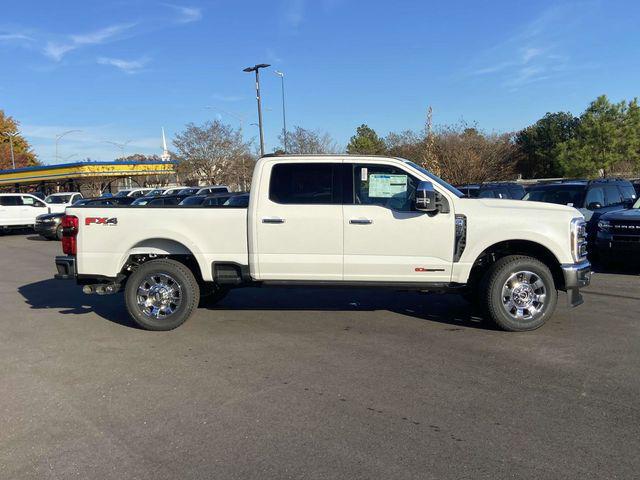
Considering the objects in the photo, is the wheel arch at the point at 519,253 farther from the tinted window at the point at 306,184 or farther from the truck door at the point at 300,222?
the tinted window at the point at 306,184

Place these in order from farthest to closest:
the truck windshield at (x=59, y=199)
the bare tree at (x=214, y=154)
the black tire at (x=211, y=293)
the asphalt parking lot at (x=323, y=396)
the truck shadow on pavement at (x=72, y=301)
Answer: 1. the bare tree at (x=214, y=154)
2. the truck windshield at (x=59, y=199)
3. the truck shadow on pavement at (x=72, y=301)
4. the black tire at (x=211, y=293)
5. the asphalt parking lot at (x=323, y=396)

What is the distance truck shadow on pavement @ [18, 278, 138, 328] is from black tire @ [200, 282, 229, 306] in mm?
1060

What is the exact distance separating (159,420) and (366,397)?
1681 millimetres

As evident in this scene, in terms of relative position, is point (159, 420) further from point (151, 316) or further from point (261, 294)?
point (261, 294)

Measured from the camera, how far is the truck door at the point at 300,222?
21.0 ft

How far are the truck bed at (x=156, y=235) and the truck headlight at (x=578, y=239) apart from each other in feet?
12.8

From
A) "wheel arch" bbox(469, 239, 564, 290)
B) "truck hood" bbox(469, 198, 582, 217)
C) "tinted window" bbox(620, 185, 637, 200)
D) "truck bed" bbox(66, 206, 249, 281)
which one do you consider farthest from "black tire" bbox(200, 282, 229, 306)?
"tinted window" bbox(620, 185, 637, 200)

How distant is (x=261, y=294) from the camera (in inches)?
349

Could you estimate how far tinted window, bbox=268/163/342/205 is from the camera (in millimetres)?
6480

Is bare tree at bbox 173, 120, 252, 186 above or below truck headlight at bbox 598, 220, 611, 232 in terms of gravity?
above

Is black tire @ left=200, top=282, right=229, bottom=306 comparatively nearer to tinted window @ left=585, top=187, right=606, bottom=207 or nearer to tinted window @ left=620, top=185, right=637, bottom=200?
tinted window @ left=585, top=187, right=606, bottom=207

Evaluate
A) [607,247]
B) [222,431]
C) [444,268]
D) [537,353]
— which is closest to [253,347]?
[222,431]

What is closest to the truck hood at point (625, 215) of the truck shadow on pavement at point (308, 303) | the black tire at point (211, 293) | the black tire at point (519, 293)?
the truck shadow on pavement at point (308, 303)

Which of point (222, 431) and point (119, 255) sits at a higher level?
point (119, 255)
